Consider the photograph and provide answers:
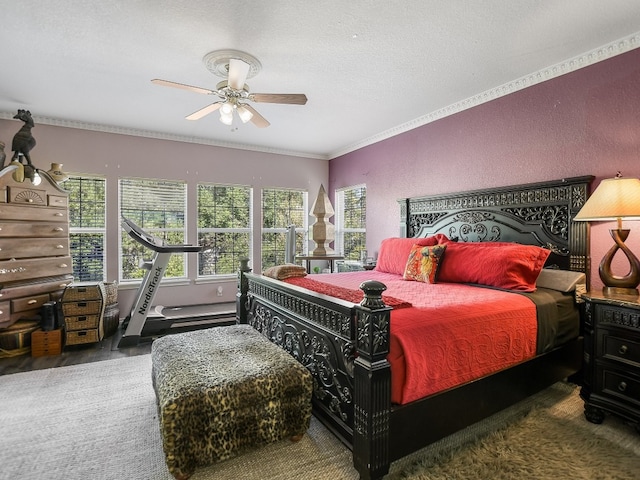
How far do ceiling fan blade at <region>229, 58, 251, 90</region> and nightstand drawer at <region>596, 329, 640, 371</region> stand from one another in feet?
9.77

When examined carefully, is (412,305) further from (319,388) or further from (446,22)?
(446,22)

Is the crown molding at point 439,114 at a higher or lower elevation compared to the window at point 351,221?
higher

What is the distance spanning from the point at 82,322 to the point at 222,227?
228 cm

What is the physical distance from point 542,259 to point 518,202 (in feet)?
2.29

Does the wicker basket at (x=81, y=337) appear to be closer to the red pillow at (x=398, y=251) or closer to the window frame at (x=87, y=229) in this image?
the window frame at (x=87, y=229)

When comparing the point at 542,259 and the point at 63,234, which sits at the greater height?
the point at 63,234

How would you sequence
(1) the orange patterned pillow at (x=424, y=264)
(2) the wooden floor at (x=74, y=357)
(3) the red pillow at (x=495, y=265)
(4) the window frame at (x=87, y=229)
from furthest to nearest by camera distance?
1. (4) the window frame at (x=87, y=229)
2. (2) the wooden floor at (x=74, y=357)
3. (1) the orange patterned pillow at (x=424, y=264)
4. (3) the red pillow at (x=495, y=265)

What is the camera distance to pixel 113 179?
14.9 feet

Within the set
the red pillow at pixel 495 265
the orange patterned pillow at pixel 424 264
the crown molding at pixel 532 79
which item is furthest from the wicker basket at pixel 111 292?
the crown molding at pixel 532 79

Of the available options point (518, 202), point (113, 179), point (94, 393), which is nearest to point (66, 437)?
point (94, 393)

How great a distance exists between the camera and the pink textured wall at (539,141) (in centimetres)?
246

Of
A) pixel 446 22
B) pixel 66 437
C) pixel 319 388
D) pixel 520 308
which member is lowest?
pixel 66 437

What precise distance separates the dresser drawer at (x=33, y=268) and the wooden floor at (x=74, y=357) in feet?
2.64

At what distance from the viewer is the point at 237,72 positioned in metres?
2.40
